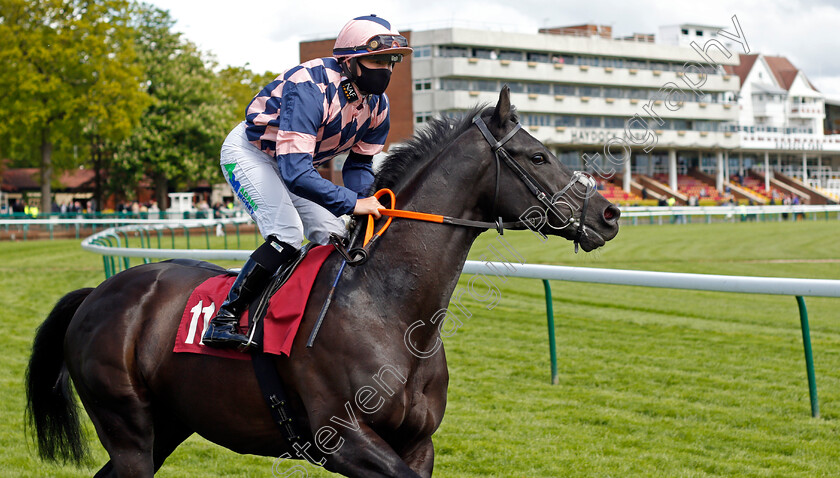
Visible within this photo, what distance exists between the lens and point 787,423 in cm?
475

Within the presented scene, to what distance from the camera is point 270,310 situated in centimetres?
283

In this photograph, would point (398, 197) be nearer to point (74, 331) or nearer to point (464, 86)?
point (74, 331)

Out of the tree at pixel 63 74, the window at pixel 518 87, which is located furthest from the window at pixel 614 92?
the tree at pixel 63 74

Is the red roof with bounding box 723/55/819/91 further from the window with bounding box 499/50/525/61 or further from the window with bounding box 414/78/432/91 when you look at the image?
the window with bounding box 414/78/432/91

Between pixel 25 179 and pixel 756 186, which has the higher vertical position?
pixel 25 179

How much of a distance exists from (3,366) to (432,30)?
1782 inches

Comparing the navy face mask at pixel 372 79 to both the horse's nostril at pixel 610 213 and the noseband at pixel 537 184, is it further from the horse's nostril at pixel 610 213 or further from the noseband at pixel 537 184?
the horse's nostril at pixel 610 213

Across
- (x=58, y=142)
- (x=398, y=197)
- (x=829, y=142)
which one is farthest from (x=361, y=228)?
(x=829, y=142)

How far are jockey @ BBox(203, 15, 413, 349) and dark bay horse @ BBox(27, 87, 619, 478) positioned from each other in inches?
7.7

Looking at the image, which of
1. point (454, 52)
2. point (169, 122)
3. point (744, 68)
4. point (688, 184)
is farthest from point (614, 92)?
point (169, 122)

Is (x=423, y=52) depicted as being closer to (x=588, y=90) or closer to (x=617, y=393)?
(x=588, y=90)

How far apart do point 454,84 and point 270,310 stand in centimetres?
4849

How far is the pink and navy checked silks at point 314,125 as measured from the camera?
2.74 m

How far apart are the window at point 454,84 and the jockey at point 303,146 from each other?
47.8 meters
